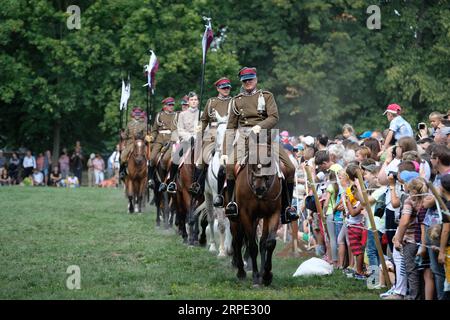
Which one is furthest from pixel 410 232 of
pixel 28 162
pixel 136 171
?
pixel 28 162

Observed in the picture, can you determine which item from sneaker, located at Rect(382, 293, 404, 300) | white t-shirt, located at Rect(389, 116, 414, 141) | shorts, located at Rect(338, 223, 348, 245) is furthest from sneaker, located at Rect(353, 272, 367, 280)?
white t-shirt, located at Rect(389, 116, 414, 141)

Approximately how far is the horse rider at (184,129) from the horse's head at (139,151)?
618cm

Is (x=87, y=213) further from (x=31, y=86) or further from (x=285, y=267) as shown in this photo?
(x=31, y=86)

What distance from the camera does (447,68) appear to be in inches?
1700

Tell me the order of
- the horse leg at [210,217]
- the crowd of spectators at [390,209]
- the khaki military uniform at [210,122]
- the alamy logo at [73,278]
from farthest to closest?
the horse leg at [210,217]
the khaki military uniform at [210,122]
the alamy logo at [73,278]
the crowd of spectators at [390,209]

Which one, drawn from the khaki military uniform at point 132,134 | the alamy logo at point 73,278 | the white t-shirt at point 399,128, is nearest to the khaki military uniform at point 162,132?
the khaki military uniform at point 132,134

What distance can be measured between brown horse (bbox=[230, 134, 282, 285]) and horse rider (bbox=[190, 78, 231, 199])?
10.1 ft

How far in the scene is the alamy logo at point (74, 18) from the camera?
154ft

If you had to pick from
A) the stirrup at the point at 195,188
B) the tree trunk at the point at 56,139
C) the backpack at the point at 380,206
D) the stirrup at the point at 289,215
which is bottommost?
the stirrup at the point at 289,215

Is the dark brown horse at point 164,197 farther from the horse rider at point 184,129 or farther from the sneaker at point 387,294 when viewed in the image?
the sneaker at point 387,294

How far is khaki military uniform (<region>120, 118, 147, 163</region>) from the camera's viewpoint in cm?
2585
